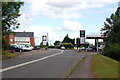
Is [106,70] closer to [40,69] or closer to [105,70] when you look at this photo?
[105,70]

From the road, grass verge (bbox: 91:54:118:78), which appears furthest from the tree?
grass verge (bbox: 91:54:118:78)

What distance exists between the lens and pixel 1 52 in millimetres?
27969

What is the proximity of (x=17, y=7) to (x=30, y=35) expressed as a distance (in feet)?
321

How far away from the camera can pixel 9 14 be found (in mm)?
29109

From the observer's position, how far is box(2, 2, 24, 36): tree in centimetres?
2888

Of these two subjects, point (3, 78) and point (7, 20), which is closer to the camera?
point (3, 78)

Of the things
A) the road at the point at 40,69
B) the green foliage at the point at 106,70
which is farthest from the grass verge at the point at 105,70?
the road at the point at 40,69

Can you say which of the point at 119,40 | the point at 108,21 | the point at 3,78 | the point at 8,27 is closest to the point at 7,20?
the point at 8,27

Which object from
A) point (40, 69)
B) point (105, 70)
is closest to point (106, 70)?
point (105, 70)

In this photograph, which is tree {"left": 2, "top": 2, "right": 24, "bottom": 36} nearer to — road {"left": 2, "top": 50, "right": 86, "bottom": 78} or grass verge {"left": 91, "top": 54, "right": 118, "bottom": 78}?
road {"left": 2, "top": 50, "right": 86, "bottom": 78}

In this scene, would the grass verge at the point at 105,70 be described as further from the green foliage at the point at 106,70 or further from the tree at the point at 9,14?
the tree at the point at 9,14

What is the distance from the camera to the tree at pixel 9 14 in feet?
94.7

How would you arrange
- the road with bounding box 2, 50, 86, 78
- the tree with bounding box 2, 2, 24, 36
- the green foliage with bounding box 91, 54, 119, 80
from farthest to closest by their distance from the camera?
the tree with bounding box 2, 2, 24, 36
the road with bounding box 2, 50, 86, 78
the green foliage with bounding box 91, 54, 119, 80

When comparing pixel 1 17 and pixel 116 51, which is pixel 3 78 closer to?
pixel 116 51
